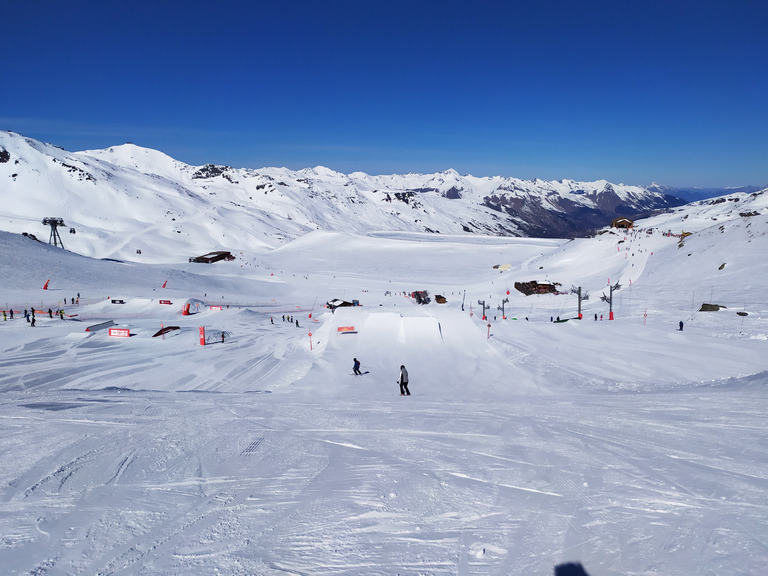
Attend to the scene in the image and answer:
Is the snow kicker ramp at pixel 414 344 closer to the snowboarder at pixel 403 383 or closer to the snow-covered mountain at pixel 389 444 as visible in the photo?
the snow-covered mountain at pixel 389 444

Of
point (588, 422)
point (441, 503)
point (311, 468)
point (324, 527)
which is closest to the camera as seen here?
point (324, 527)

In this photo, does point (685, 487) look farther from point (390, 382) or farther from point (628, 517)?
point (390, 382)

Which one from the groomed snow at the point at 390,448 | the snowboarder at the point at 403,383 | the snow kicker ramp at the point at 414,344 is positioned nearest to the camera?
the groomed snow at the point at 390,448

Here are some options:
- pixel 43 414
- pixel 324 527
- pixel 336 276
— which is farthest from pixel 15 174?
pixel 324 527

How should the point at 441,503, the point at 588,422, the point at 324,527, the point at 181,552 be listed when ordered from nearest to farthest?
the point at 181,552
the point at 324,527
the point at 441,503
the point at 588,422

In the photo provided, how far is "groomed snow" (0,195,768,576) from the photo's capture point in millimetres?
5230

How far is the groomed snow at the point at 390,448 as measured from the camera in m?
5.23

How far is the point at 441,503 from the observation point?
6.27m

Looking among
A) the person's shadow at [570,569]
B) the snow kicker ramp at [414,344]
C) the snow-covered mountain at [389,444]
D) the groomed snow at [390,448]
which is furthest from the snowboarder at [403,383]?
the person's shadow at [570,569]

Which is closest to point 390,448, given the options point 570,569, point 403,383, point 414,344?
point 570,569

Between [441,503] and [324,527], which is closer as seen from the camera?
[324,527]

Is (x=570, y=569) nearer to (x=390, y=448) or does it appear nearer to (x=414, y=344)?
(x=390, y=448)

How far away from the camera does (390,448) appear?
8484 millimetres

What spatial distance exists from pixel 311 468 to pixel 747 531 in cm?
599
